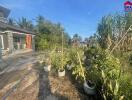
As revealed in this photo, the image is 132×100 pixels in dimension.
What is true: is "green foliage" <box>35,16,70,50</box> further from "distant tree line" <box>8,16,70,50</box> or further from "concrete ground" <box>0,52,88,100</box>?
"concrete ground" <box>0,52,88,100</box>

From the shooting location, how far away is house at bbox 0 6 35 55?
20.3 meters

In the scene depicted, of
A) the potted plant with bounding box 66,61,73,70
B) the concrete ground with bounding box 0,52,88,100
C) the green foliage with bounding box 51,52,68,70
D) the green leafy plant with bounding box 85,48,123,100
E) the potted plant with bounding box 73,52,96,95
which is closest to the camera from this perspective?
the green leafy plant with bounding box 85,48,123,100

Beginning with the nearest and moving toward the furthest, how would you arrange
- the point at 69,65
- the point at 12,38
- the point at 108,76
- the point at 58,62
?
the point at 108,76, the point at 58,62, the point at 69,65, the point at 12,38

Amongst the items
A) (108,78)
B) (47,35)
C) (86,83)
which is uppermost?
(47,35)

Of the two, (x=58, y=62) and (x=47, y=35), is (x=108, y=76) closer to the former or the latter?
(x=58, y=62)

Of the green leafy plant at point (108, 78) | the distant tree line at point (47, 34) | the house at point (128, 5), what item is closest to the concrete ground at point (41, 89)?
the green leafy plant at point (108, 78)

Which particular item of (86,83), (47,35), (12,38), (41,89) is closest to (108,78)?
(86,83)

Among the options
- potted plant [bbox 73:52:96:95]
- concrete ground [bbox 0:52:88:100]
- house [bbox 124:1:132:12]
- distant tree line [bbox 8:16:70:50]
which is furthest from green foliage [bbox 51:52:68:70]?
distant tree line [bbox 8:16:70:50]

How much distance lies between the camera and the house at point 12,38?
20328mm

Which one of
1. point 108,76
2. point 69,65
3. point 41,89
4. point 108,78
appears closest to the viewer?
point 108,78

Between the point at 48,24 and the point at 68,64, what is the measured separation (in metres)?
28.3

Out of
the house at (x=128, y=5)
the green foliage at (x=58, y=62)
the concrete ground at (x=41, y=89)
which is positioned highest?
the house at (x=128, y=5)

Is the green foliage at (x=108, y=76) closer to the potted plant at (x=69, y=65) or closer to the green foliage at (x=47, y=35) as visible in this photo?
the potted plant at (x=69, y=65)

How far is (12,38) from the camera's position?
71.9ft
